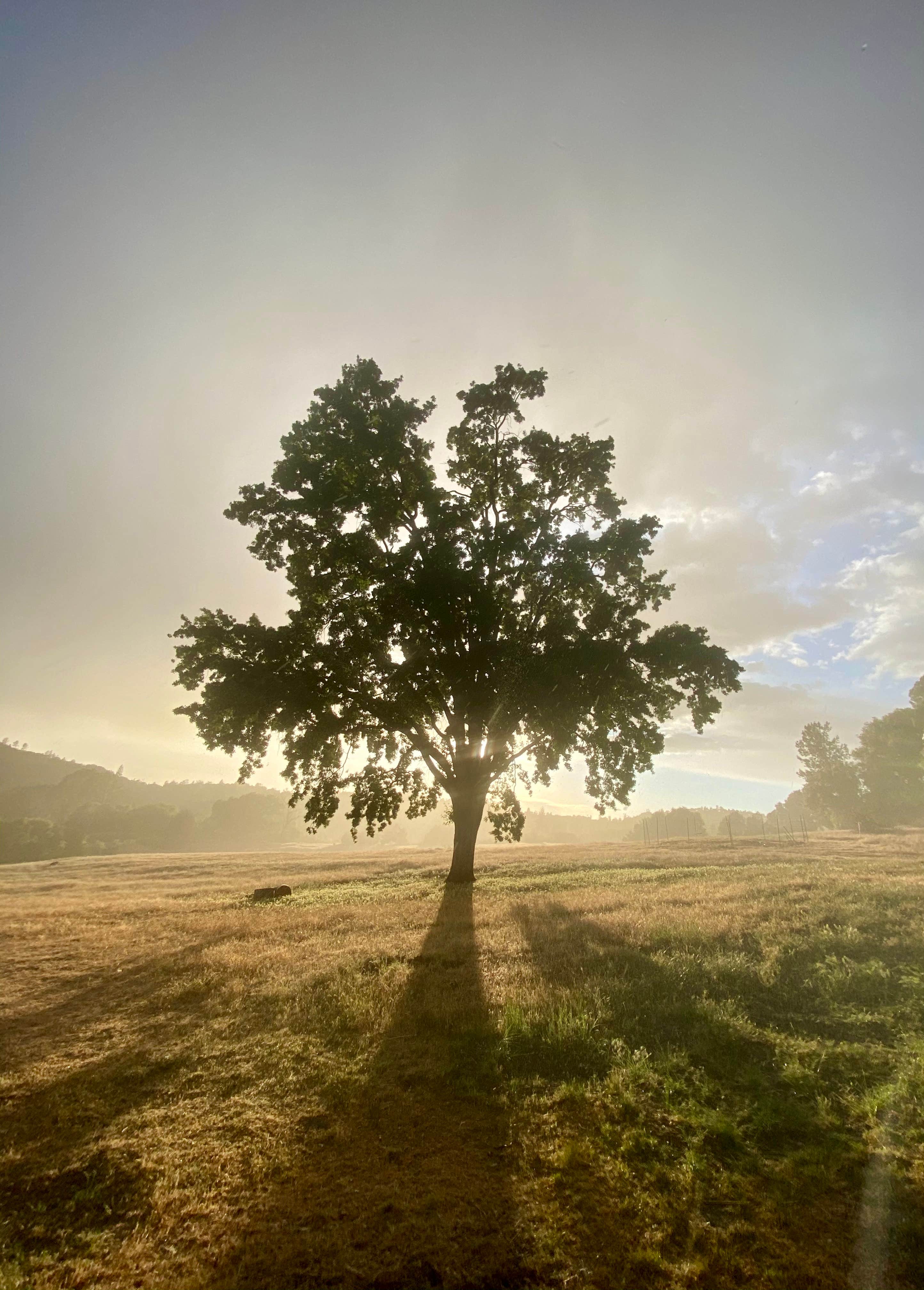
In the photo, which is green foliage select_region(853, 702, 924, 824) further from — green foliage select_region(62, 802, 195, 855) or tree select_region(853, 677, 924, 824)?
green foliage select_region(62, 802, 195, 855)

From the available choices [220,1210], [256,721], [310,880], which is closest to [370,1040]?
[220,1210]

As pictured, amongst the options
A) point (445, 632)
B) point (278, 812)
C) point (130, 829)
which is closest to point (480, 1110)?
point (445, 632)

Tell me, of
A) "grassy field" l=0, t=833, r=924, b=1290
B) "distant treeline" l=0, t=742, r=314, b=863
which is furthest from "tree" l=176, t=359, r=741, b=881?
"distant treeline" l=0, t=742, r=314, b=863

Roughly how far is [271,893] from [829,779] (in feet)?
351

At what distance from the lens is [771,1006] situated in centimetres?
884

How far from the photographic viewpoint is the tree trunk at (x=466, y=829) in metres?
23.9

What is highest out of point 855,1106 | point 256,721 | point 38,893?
point 256,721

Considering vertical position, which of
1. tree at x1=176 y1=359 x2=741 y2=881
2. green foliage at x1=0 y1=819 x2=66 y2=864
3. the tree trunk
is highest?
tree at x1=176 y1=359 x2=741 y2=881

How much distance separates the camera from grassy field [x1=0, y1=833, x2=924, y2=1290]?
4.33 m

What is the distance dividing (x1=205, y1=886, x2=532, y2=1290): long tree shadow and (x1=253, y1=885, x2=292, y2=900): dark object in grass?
18.6 m

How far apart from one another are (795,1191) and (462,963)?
25.9 feet

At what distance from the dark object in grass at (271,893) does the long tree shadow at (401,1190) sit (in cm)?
1855

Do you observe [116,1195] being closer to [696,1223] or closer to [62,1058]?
[62,1058]

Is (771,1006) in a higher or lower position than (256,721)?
lower
